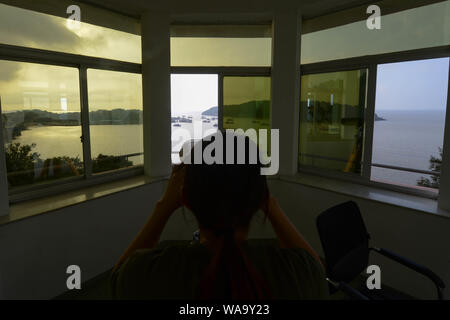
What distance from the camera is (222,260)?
74cm

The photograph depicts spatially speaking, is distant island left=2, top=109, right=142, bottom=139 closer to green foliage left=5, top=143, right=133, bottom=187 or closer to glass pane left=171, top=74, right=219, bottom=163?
green foliage left=5, top=143, right=133, bottom=187

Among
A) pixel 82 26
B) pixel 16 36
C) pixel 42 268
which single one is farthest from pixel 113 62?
pixel 42 268

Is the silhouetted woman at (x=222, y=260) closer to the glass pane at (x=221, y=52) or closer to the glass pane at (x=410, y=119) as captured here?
the glass pane at (x=410, y=119)

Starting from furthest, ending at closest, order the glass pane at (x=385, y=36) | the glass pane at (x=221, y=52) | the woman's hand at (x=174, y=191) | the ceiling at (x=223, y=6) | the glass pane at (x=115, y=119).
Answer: the glass pane at (x=221, y=52) < the glass pane at (x=115, y=119) < the ceiling at (x=223, y=6) < the glass pane at (x=385, y=36) < the woman's hand at (x=174, y=191)

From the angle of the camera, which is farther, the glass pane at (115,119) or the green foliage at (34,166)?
the glass pane at (115,119)

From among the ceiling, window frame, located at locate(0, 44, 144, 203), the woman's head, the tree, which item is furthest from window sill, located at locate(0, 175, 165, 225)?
the tree

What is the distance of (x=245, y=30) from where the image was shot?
3908 millimetres

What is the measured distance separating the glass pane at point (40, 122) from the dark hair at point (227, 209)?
102 inches

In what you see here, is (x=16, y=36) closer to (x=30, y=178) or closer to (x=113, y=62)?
(x=113, y=62)

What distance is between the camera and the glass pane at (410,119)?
2.81 meters

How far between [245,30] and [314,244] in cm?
287

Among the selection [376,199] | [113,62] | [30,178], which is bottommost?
[376,199]

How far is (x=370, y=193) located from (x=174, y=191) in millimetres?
2791

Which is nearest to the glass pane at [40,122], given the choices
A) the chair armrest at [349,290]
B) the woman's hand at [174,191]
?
the woman's hand at [174,191]
